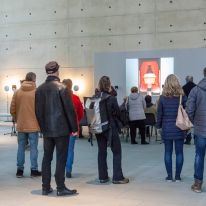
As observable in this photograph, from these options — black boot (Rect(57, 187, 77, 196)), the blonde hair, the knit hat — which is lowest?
black boot (Rect(57, 187, 77, 196))

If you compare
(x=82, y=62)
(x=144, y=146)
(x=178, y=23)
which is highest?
(x=178, y=23)

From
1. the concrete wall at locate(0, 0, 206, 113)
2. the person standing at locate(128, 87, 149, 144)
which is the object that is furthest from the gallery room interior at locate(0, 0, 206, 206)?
the person standing at locate(128, 87, 149, 144)

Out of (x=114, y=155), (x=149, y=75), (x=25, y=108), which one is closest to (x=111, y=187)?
(x=114, y=155)

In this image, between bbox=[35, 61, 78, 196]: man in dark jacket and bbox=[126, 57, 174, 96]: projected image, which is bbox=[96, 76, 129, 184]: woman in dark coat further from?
bbox=[126, 57, 174, 96]: projected image

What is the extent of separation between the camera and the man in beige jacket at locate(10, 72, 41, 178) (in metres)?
8.09

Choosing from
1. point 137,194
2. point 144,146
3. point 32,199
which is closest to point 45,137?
point 32,199

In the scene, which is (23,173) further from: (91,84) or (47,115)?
(91,84)

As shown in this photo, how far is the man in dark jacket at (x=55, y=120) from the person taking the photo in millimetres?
6527

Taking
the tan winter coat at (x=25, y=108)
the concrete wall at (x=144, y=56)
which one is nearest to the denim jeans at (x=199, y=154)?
the tan winter coat at (x=25, y=108)

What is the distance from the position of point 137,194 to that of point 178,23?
1252cm

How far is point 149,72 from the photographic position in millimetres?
17703

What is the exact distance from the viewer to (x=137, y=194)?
21.9 feet

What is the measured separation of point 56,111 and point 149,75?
11345mm

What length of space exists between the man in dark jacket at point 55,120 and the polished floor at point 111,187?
0.29 metres
